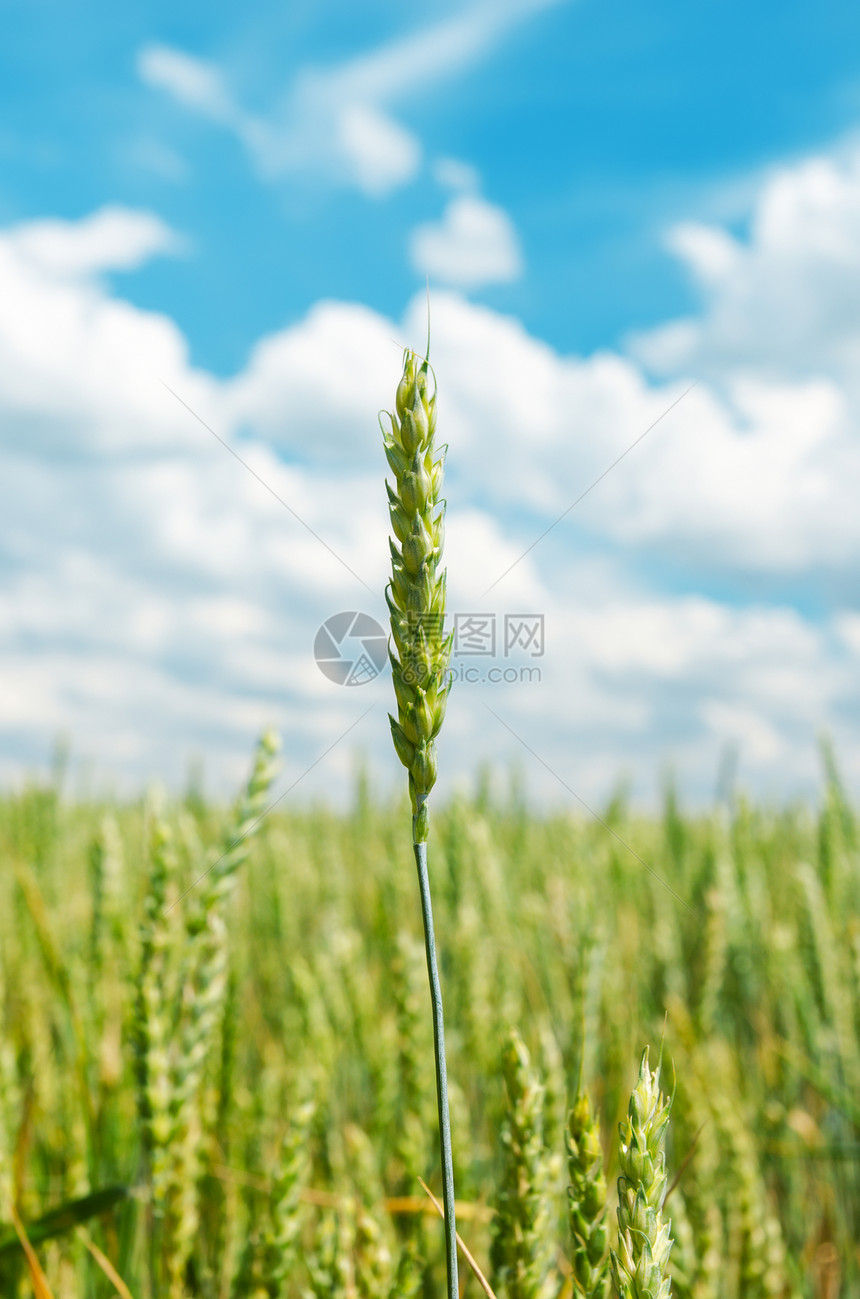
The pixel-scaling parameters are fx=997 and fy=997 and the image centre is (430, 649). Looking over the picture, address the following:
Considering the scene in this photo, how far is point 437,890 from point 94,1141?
1350mm

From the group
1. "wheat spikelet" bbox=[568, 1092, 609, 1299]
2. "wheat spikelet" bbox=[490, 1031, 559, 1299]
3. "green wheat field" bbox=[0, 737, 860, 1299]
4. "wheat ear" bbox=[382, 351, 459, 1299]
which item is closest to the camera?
"wheat ear" bbox=[382, 351, 459, 1299]

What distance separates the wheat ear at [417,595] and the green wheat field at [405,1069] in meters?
0.27

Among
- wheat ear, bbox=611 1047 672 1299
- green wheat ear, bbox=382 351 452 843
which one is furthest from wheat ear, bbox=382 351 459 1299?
wheat ear, bbox=611 1047 672 1299

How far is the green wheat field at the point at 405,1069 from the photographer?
1.17 m

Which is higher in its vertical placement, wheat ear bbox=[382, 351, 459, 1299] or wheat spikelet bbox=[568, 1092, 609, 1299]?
wheat ear bbox=[382, 351, 459, 1299]

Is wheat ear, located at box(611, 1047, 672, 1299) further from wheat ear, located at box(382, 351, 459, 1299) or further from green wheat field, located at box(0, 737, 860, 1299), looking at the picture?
wheat ear, located at box(382, 351, 459, 1299)

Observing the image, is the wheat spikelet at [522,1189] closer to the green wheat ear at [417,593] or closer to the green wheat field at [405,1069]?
the green wheat field at [405,1069]

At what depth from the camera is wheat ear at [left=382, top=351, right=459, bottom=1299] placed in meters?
0.62

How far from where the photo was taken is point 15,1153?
1.73 m

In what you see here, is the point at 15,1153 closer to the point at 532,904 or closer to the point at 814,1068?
the point at 532,904

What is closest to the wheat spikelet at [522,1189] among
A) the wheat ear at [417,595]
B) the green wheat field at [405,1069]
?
the green wheat field at [405,1069]

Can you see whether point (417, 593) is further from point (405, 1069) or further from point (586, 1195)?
point (405, 1069)

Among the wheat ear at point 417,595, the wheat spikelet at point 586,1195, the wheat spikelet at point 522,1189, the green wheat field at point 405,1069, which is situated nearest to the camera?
the wheat ear at point 417,595

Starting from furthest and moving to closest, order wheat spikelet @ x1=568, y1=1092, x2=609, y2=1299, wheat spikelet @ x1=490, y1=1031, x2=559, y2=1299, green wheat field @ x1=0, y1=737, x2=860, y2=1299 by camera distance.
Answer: green wheat field @ x1=0, y1=737, x2=860, y2=1299 < wheat spikelet @ x1=490, y1=1031, x2=559, y2=1299 < wheat spikelet @ x1=568, y1=1092, x2=609, y2=1299
